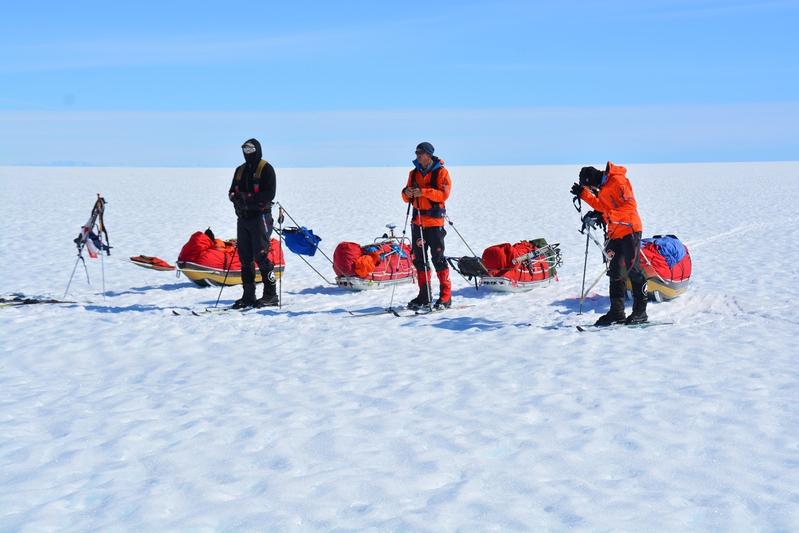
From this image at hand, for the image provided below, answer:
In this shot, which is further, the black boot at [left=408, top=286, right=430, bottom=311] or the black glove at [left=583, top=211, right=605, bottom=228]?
the black boot at [left=408, top=286, right=430, bottom=311]

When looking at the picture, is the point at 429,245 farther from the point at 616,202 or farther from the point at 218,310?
the point at 218,310

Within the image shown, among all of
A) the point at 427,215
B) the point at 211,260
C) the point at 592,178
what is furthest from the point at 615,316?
the point at 211,260

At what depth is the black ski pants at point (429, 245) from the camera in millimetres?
8266

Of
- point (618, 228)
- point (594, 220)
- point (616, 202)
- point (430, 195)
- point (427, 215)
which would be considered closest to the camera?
point (616, 202)

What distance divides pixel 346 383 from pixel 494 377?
1.07 m

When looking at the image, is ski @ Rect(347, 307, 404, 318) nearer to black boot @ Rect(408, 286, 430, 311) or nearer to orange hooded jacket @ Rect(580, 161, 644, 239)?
black boot @ Rect(408, 286, 430, 311)

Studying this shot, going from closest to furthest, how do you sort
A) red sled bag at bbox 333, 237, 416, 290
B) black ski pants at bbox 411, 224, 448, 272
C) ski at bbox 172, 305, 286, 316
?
ski at bbox 172, 305, 286, 316, black ski pants at bbox 411, 224, 448, 272, red sled bag at bbox 333, 237, 416, 290

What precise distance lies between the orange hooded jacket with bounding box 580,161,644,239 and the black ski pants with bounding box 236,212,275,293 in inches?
134

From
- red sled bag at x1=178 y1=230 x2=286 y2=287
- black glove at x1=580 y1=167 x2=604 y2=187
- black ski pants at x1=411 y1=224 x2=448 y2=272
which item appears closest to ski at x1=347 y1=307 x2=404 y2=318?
black ski pants at x1=411 y1=224 x2=448 y2=272

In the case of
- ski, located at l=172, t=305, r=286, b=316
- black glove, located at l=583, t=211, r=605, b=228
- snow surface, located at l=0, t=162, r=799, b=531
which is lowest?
snow surface, located at l=0, t=162, r=799, b=531

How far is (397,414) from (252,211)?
414cm

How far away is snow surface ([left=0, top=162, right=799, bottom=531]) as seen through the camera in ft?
11.6

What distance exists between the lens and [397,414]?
15.9 feet

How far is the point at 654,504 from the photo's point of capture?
3541mm
